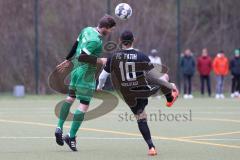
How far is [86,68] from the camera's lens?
1226 centimetres

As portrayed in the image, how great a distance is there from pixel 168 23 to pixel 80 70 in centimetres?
2184

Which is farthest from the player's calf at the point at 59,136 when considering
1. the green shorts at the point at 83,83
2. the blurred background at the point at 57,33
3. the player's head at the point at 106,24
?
the blurred background at the point at 57,33

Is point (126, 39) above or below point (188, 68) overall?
above

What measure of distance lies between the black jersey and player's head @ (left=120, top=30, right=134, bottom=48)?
0.09 m

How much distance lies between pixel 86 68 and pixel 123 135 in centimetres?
270

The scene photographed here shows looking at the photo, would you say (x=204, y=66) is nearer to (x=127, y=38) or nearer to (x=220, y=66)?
(x=220, y=66)

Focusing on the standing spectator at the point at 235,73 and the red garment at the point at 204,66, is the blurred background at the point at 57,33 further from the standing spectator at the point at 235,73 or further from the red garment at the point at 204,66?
the standing spectator at the point at 235,73

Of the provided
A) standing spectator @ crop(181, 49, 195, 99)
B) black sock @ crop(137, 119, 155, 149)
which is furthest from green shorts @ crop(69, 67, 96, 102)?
standing spectator @ crop(181, 49, 195, 99)

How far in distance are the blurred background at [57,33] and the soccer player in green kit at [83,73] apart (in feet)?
56.9

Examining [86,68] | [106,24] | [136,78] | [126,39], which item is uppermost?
[106,24]

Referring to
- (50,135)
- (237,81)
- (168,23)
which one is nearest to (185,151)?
(50,135)

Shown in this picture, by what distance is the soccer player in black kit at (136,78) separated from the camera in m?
11.6

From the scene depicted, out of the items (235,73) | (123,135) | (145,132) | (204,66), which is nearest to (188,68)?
(204,66)

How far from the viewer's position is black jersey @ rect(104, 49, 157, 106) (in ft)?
38.0
